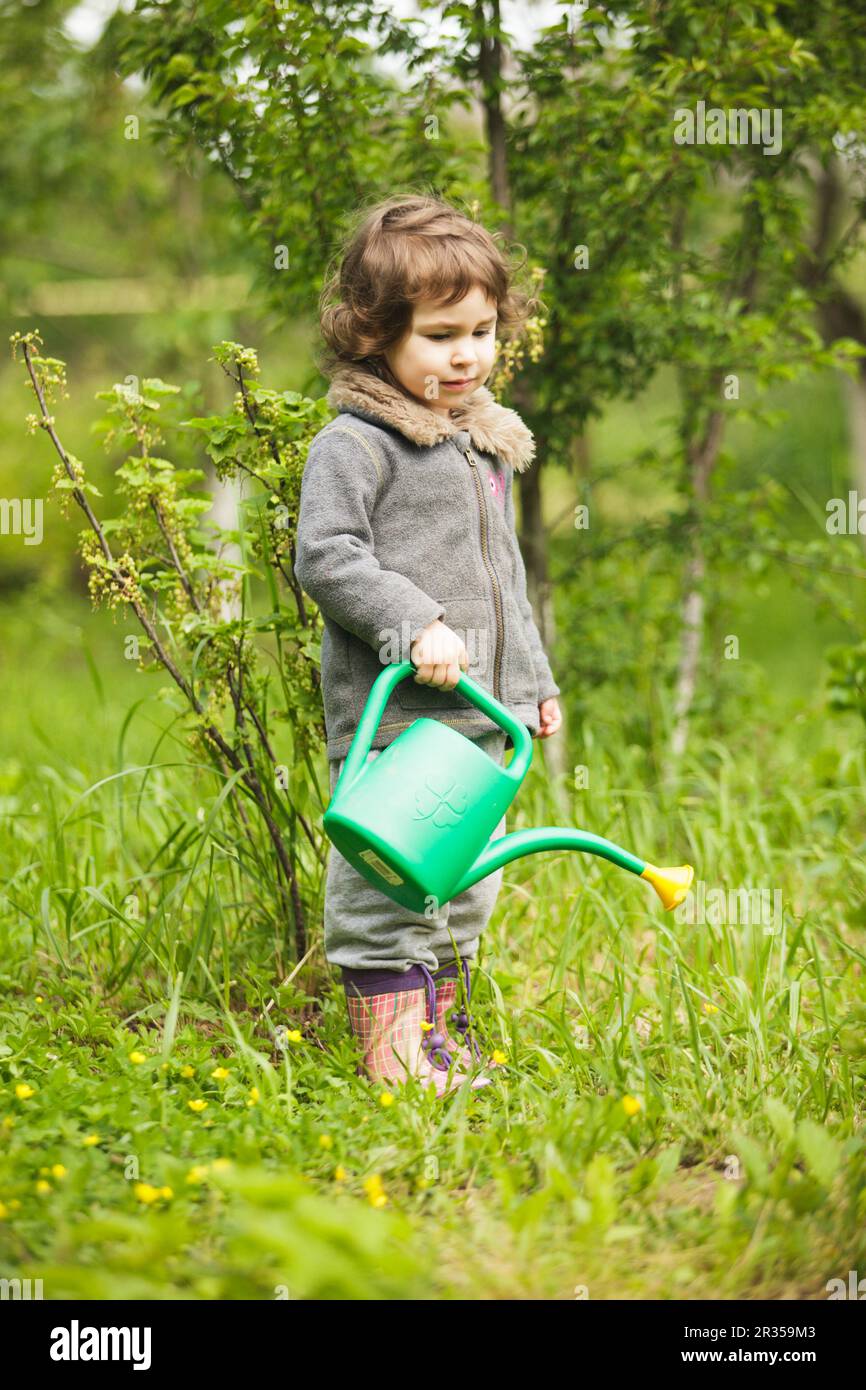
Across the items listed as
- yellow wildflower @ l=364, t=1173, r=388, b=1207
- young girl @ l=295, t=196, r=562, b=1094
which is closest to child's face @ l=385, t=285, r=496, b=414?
young girl @ l=295, t=196, r=562, b=1094

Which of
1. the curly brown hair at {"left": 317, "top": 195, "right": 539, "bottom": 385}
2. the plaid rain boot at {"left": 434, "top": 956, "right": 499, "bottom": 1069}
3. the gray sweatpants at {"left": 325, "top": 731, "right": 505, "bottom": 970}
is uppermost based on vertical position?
the curly brown hair at {"left": 317, "top": 195, "right": 539, "bottom": 385}

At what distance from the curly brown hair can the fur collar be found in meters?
0.06

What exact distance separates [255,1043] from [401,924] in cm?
34

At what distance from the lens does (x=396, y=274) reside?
1.99 meters

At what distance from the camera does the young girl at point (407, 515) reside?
1967mm

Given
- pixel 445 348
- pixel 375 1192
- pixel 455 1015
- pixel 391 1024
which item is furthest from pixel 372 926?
pixel 445 348

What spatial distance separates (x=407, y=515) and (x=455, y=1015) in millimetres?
877

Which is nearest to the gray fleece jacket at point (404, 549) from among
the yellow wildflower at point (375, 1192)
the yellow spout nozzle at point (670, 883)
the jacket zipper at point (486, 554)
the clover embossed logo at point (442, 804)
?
the jacket zipper at point (486, 554)

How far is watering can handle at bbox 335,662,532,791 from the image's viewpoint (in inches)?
69.2

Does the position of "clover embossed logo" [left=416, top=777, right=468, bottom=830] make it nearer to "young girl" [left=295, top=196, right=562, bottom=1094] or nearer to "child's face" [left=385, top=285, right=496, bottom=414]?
"young girl" [left=295, top=196, right=562, bottom=1094]

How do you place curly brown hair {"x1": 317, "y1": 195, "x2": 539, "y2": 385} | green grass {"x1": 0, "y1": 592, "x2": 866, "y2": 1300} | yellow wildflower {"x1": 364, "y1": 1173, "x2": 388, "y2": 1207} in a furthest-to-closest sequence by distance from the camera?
1. curly brown hair {"x1": 317, "y1": 195, "x2": 539, "y2": 385}
2. yellow wildflower {"x1": 364, "y1": 1173, "x2": 388, "y2": 1207}
3. green grass {"x1": 0, "y1": 592, "x2": 866, "y2": 1300}

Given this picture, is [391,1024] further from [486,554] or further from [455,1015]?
[486,554]
